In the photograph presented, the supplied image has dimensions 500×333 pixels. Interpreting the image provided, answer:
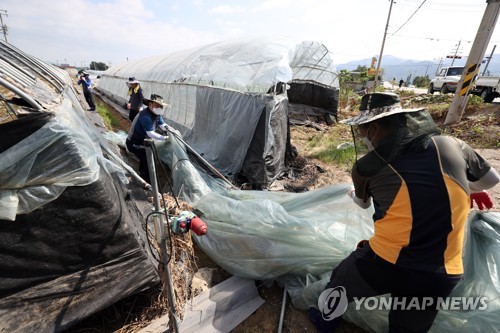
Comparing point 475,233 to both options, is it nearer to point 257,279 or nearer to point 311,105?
point 257,279

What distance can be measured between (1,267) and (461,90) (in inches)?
426

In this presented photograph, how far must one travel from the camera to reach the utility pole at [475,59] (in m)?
6.98

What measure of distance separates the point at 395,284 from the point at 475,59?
Result: 9.25 metres

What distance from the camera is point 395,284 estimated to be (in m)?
1.53

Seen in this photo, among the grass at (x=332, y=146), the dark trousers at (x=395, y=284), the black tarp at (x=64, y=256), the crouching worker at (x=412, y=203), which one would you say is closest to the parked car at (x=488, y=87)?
the grass at (x=332, y=146)

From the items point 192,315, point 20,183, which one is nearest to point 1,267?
point 20,183

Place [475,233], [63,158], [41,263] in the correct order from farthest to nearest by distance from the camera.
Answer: [475,233] → [41,263] → [63,158]

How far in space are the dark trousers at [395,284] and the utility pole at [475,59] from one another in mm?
8939

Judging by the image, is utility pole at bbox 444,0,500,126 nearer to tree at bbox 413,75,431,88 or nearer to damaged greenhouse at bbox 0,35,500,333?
damaged greenhouse at bbox 0,35,500,333

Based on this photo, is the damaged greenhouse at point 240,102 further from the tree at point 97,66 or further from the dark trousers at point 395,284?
the tree at point 97,66

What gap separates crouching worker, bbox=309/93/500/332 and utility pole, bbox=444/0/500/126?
8.49 meters

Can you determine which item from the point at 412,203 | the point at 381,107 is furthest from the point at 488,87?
the point at 412,203

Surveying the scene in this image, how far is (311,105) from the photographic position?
1116 centimetres

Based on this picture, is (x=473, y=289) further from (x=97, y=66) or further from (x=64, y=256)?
(x=97, y=66)
